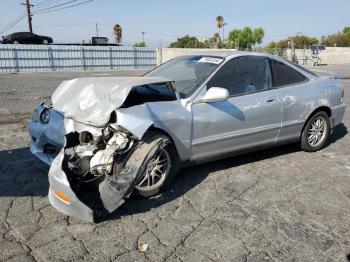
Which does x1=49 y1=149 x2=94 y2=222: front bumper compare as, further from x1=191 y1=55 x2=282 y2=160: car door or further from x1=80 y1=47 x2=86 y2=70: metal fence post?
x1=80 y1=47 x2=86 y2=70: metal fence post

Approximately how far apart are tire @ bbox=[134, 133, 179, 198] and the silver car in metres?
0.01

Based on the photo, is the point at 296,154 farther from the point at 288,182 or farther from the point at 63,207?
the point at 63,207

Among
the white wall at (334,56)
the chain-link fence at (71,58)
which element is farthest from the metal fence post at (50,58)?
the white wall at (334,56)

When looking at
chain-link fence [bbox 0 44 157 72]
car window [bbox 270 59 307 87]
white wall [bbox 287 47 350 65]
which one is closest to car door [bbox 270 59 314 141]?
car window [bbox 270 59 307 87]

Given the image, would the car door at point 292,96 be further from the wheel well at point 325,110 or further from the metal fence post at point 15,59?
the metal fence post at point 15,59

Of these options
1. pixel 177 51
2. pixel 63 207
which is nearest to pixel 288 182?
pixel 63 207

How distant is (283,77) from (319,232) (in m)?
2.49

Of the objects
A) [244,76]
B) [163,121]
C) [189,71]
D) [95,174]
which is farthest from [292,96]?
[95,174]

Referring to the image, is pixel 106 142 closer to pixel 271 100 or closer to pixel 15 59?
pixel 271 100

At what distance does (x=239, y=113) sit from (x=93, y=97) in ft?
5.74

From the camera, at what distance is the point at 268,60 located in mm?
5152

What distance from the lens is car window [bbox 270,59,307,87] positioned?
16.8 ft

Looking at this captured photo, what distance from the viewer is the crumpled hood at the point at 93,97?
3.80 metres

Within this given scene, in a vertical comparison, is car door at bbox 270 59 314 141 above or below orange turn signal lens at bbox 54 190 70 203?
above
